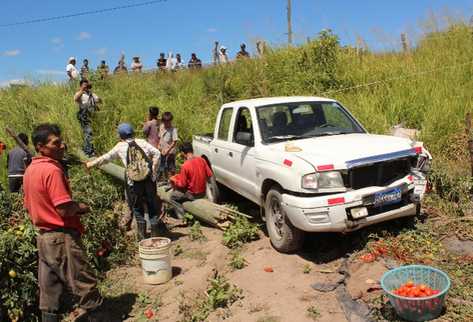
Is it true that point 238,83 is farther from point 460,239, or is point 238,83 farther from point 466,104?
point 460,239

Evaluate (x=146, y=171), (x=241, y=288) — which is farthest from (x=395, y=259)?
(x=146, y=171)

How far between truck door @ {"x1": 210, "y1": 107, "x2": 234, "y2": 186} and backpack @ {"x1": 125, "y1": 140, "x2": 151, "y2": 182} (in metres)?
1.41

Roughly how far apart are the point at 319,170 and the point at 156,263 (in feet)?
7.92

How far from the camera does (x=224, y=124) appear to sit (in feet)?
25.5

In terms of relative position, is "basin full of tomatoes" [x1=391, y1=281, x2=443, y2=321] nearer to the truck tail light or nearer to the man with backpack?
the truck tail light

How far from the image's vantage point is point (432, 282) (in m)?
4.18

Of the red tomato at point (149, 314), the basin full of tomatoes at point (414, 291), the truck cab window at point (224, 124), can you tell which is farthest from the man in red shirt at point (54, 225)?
the truck cab window at point (224, 124)

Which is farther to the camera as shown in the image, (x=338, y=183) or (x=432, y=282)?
(x=338, y=183)

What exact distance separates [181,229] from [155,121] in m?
3.13

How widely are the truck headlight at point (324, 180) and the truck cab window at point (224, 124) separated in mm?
2676

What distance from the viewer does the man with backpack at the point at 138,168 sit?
257 inches

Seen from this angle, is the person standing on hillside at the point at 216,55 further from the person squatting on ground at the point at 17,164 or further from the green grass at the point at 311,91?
the person squatting on ground at the point at 17,164

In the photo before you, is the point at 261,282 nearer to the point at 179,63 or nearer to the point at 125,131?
the point at 125,131

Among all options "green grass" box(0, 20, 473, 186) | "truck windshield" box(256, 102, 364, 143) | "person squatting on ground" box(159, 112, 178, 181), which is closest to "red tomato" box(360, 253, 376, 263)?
"truck windshield" box(256, 102, 364, 143)
